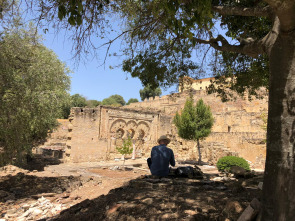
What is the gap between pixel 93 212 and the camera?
3.66 meters

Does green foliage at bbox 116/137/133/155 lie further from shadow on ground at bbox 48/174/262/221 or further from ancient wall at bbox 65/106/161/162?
shadow on ground at bbox 48/174/262/221

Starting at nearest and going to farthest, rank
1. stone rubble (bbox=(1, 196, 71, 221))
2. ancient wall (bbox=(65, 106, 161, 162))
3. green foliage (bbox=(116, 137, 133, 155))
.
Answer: stone rubble (bbox=(1, 196, 71, 221)), green foliage (bbox=(116, 137, 133, 155)), ancient wall (bbox=(65, 106, 161, 162))

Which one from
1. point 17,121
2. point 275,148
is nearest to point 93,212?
point 275,148

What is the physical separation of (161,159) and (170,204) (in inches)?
75.8

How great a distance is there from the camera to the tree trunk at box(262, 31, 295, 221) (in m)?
2.37

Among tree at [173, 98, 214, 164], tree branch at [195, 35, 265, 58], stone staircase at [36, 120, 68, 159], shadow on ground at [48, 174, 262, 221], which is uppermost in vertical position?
tree branch at [195, 35, 265, 58]

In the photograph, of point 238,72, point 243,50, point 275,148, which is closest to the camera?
point 275,148

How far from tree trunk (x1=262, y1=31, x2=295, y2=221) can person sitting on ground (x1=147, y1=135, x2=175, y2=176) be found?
9.62 feet

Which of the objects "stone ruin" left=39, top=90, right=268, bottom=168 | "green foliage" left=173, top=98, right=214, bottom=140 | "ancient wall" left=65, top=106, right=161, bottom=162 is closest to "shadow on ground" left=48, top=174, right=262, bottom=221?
"stone ruin" left=39, top=90, right=268, bottom=168

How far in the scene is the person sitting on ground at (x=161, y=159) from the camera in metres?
5.34

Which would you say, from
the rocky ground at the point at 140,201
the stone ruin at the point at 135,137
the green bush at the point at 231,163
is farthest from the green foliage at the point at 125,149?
the rocky ground at the point at 140,201

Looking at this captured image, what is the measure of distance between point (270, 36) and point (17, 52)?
26.2ft

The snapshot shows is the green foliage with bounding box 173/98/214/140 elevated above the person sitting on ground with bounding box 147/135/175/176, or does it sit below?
above

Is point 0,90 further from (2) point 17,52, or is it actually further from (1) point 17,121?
(2) point 17,52
